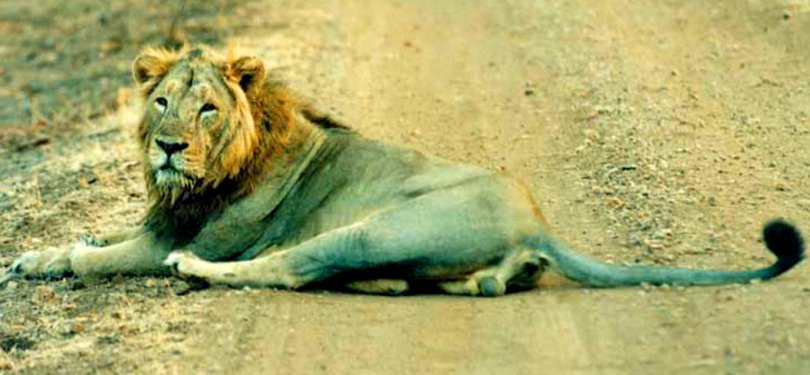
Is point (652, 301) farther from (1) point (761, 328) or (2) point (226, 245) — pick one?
(2) point (226, 245)

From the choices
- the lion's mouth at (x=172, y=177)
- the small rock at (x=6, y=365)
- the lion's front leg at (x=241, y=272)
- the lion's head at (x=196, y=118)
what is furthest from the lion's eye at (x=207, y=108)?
the small rock at (x=6, y=365)

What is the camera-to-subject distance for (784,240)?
6.59 meters

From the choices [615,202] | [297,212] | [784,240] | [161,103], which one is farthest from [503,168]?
→ [784,240]

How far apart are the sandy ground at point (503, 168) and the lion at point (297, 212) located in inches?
3.8

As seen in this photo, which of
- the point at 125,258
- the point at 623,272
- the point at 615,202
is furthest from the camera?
the point at 615,202

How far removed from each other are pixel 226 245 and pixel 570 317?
1682 mm

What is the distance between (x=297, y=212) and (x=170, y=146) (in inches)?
24.3

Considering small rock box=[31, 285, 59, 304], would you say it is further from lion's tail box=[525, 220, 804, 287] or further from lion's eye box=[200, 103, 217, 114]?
lion's tail box=[525, 220, 804, 287]

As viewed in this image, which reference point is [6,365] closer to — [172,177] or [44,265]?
[172,177]

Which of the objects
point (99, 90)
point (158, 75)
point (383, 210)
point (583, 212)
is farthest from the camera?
point (99, 90)

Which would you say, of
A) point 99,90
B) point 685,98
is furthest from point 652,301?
point 99,90

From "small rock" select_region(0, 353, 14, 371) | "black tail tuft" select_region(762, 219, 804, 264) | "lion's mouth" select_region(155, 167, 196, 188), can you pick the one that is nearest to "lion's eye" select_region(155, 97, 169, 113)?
"lion's mouth" select_region(155, 167, 196, 188)

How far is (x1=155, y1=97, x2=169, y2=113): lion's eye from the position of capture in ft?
25.2

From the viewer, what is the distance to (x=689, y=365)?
6023 mm
